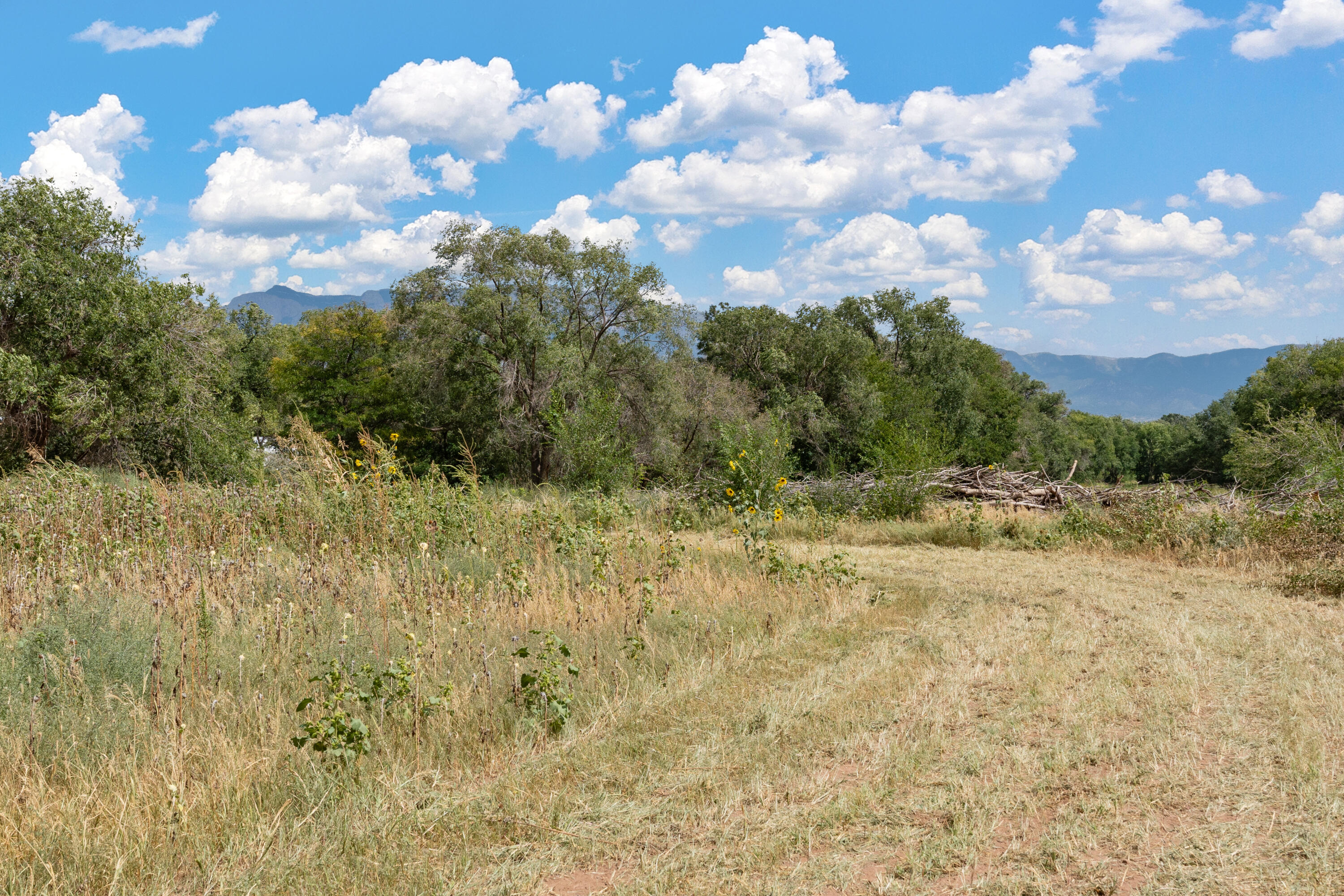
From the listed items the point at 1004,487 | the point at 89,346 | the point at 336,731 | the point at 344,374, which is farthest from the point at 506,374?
the point at 336,731

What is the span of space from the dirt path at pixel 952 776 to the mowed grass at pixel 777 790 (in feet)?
0.04

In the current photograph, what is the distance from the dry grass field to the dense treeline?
3.88 m

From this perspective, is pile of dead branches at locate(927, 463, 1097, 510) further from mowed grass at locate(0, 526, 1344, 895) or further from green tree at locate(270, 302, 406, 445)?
green tree at locate(270, 302, 406, 445)

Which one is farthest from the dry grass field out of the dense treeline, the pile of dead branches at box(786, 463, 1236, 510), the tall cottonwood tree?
the tall cottonwood tree

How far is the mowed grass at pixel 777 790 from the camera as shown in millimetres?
2635

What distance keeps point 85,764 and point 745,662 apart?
3210mm

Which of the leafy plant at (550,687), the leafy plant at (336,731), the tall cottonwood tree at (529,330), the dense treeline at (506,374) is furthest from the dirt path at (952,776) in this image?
the tall cottonwood tree at (529,330)

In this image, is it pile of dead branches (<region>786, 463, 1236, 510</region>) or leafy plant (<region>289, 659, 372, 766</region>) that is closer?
leafy plant (<region>289, 659, 372, 766</region>)

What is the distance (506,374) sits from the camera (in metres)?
25.1

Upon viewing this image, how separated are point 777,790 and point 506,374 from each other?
22.9m

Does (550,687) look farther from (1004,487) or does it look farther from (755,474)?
(1004,487)

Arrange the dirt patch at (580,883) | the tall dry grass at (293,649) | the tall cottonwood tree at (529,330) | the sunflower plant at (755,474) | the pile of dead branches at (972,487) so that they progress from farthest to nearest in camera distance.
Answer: the tall cottonwood tree at (529,330) → the pile of dead branches at (972,487) → the sunflower plant at (755,474) → the tall dry grass at (293,649) → the dirt patch at (580,883)

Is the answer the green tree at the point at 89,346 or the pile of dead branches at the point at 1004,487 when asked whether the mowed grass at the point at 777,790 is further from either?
the green tree at the point at 89,346

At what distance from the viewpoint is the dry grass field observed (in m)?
2.68
